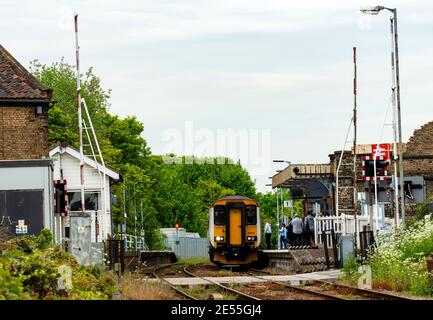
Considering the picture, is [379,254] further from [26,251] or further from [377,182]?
[26,251]

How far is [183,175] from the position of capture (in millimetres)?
147500

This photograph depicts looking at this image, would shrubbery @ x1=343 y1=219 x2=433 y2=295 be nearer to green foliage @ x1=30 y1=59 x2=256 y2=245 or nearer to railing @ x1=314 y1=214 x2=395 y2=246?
railing @ x1=314 y1=214 x2=395 y2=246

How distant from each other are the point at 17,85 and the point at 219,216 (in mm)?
10459

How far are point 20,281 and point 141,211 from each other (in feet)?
234

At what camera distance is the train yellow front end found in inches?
1900

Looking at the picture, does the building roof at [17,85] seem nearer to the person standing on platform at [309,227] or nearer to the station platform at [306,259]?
the person standing on platform at [309,227]

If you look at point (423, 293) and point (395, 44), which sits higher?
point (395, 44)

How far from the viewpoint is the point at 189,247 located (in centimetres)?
10062

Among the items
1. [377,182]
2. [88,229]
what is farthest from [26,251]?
[377,182]

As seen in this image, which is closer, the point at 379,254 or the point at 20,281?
the point at 20,281

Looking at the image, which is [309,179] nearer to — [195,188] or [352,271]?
[352,271]

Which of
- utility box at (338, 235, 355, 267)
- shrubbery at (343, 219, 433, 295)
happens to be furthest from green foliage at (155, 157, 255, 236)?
shrubbery at (343, 219, 433, 295)

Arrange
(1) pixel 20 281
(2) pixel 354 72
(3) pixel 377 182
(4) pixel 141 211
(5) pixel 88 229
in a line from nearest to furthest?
(1) pixel 20 281, (5) pixel 88 229, (3) pixel 377 182, (2) pixel 354 72, (4) pixel 141 211

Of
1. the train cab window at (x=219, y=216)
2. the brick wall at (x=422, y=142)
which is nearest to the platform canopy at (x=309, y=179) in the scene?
the brick wall at (x=422, y=142)
